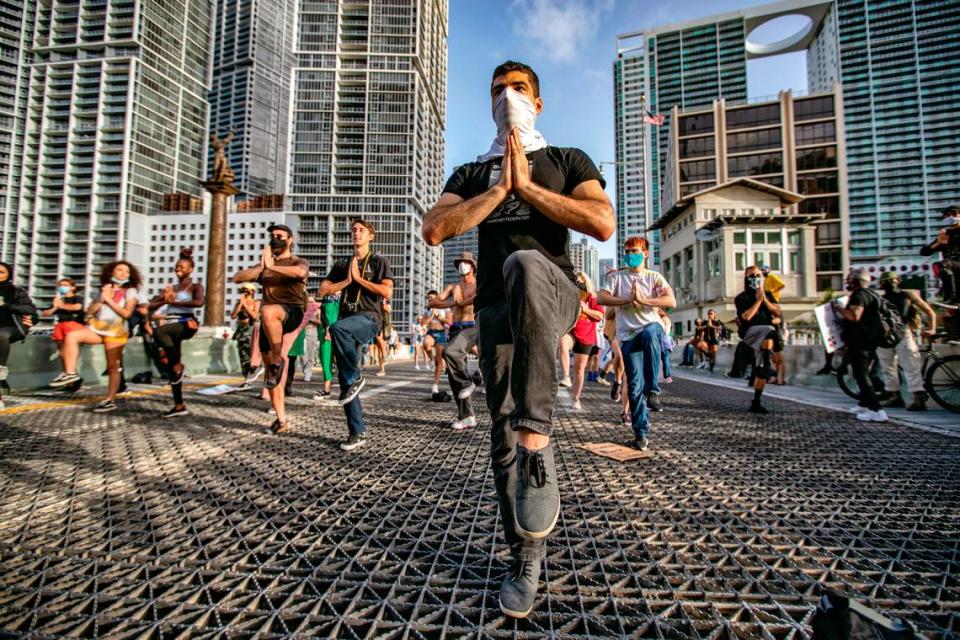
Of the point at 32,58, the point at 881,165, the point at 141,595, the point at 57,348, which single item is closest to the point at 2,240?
the point at 32,58

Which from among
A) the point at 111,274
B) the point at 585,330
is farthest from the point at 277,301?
the point at 585,330

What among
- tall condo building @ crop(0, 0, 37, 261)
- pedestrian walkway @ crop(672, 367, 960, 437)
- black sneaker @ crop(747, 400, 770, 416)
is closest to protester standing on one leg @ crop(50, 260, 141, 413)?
black sneaker @ crop(747, 400, 770, 416)

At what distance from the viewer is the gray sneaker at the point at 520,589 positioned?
56.8 inches

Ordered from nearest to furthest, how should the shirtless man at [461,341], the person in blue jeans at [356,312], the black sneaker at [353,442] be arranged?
the black sneaker at [353,442] → the person in blue jeans at [356,312] → the shirtless man at [461,341]

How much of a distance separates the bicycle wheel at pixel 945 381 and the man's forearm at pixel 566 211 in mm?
7436

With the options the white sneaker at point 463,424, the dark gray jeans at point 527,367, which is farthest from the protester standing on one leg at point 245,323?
the dark gray jeans at point 527,367

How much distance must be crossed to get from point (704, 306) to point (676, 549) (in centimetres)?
5678

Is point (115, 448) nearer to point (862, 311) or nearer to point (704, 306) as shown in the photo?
point (862, 311)

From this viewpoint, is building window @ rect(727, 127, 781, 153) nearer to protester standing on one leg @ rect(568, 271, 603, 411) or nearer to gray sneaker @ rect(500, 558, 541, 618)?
protester standing on one leg @ rect(568, 271, 603, 411)

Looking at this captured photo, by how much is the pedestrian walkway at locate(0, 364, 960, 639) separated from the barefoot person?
1296 millimetres

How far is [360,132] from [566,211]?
129 meters

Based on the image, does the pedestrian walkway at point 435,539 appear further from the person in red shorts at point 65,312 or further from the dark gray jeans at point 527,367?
the person in red shorts at point 65,312

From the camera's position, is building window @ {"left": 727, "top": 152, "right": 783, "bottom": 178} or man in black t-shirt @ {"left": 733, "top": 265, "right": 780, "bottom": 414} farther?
building window @ {"left": 727, "top": 152, "right": 783, "bottom": 178}

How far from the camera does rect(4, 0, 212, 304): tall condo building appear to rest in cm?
12181
